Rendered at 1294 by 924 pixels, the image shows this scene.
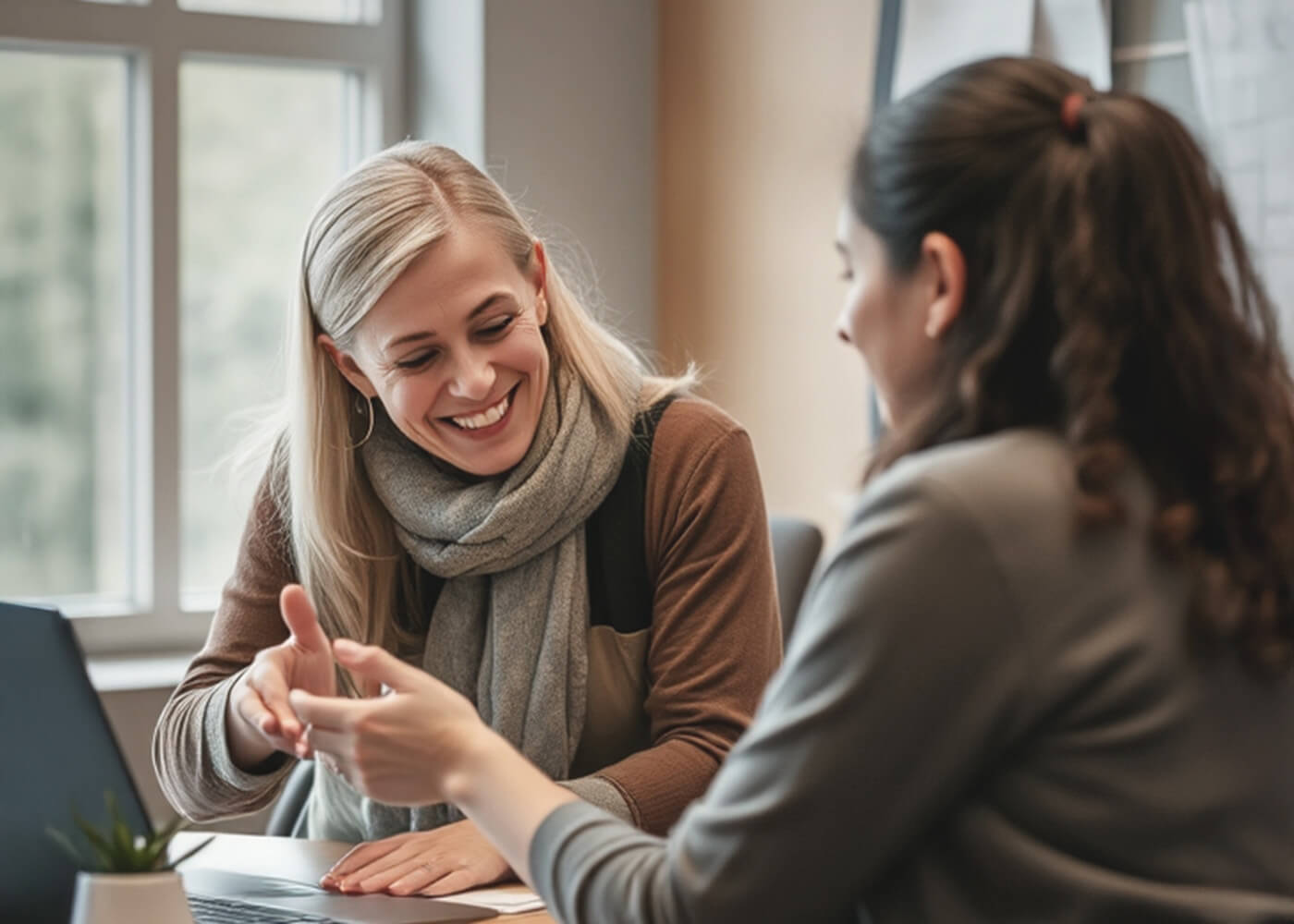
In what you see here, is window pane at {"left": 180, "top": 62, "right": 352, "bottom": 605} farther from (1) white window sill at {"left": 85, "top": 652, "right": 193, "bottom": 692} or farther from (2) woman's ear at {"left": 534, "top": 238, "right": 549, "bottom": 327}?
(2) woman's ear at {"left": 534, "top": 238, "right": 549, "bottom": 327}

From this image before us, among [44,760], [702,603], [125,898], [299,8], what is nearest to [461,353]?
[702,603]

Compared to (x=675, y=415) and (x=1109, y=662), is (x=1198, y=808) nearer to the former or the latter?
(x=1109, y=662)

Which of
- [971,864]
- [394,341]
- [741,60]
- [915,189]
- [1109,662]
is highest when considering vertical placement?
[741,60]

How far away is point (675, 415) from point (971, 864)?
938 millimetres

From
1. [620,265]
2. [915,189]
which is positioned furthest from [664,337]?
[915,189]

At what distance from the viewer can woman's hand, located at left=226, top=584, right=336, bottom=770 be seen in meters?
1.49

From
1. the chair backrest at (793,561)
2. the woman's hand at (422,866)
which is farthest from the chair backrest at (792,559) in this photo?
the woman's hand at (422,866)

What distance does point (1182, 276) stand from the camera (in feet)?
3.27

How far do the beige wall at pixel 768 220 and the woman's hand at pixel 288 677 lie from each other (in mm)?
1502

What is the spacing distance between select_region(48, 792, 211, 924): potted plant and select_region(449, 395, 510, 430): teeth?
0.68 m

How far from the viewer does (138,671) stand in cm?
305

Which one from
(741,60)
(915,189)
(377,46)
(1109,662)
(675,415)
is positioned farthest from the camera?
(377,46)

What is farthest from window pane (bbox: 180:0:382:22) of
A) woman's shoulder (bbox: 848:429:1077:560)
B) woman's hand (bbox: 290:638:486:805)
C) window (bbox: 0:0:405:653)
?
woman's shoulder (bbox: 848:429:1077:560)

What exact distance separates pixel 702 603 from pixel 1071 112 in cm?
84
